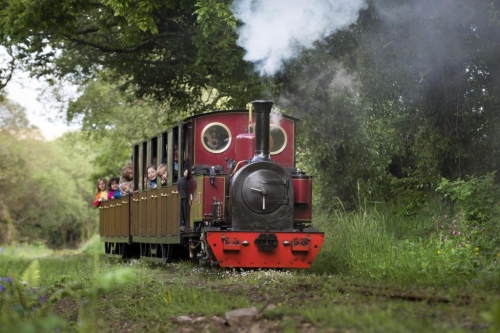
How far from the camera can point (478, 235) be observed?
1083cm

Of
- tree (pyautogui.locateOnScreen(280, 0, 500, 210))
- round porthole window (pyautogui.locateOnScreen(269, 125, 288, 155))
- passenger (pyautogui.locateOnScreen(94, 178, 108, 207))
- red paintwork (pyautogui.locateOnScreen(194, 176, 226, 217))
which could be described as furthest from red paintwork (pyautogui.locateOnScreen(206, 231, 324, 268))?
passenger (pyautogui.locateOnScreen(94, 178, 108, 207))

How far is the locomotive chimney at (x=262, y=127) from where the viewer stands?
37.8 feet

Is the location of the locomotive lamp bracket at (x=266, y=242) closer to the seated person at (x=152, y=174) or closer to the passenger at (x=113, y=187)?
the seated person at (x=152, y=174)

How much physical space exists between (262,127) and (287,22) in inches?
160

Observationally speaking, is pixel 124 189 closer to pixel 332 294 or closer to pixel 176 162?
pixel 176 162

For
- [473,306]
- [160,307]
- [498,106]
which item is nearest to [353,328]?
[473,306]

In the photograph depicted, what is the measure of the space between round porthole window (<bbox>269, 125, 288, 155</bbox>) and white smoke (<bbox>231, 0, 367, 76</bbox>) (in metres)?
2.90

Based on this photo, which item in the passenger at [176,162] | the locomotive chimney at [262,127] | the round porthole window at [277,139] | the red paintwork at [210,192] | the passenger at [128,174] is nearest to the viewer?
the locomotive chimney at [262,127]

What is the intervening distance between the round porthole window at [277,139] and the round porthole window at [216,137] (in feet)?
2.18

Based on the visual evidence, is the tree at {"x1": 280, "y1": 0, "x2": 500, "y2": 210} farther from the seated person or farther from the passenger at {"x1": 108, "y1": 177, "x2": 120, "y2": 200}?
the passenger at {"x1": 108, "y1": 177, "x2": 120, "y2": 200}

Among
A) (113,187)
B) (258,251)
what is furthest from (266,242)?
(113,187)

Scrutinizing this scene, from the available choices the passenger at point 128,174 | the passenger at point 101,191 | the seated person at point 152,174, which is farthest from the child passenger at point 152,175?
the passenger at point 101,191

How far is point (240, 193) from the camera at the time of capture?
11.5 meters

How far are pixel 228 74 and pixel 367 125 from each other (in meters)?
3.78
